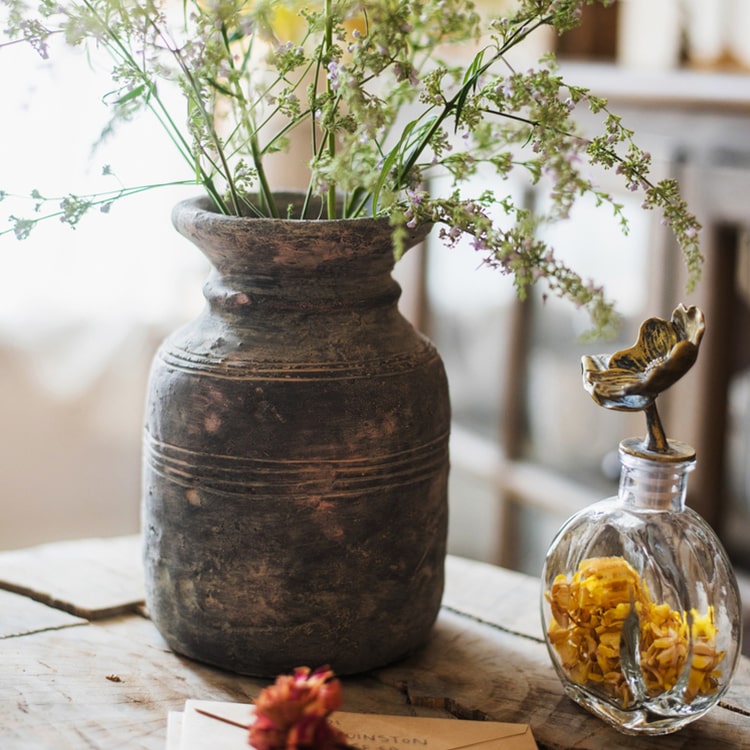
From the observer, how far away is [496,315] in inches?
80.9

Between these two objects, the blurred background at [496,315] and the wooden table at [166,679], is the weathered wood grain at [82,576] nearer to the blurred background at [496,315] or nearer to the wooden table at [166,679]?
the wooden table at [166,679]

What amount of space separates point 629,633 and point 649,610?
0.08ft

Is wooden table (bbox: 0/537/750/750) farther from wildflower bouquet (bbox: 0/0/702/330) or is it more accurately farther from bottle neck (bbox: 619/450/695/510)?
wildflower bouquet (bbox: 0/0/702/330)

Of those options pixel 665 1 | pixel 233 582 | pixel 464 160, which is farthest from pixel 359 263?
pixel 665 1

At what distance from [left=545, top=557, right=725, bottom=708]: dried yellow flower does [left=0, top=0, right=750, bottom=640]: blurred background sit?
0.71 meters

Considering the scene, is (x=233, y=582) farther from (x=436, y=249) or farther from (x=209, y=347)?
(x=436, y=249)

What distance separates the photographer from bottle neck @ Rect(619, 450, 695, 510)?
0.82 m

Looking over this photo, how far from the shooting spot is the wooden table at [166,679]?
85 cm

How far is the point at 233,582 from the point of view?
0.88 m

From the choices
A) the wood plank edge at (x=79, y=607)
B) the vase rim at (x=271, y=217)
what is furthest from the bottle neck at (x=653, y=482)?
the wood plank edge at (x=79, y=607)

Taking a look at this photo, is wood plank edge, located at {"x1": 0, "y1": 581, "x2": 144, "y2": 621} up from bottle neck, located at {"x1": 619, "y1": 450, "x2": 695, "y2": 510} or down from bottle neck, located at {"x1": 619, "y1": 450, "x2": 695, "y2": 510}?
down

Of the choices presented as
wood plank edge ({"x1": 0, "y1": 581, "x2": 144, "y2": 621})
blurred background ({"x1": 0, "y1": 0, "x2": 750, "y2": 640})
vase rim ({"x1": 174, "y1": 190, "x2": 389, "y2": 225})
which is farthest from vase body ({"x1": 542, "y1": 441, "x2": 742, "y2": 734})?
blurred background ({"x1": 0, "y1": 0, "x2": 750, "y2": 640})

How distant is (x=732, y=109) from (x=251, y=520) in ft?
3.55

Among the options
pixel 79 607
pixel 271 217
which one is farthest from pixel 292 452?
pixel 79 607
